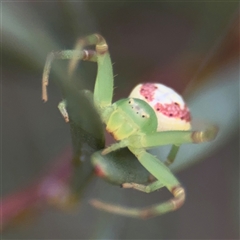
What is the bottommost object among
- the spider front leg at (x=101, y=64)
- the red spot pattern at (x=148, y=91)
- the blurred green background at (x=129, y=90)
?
the blurred green background at (x=129, y=90)

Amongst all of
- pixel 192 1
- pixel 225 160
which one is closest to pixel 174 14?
pixel 192 1

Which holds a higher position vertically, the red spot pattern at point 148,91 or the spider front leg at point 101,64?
the spider front leg at point 101,64

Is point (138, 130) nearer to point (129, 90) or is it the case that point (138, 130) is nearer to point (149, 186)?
point (149, 186)

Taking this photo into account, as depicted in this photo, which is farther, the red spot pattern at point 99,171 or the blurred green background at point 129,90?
the blurred green background at point 129,90

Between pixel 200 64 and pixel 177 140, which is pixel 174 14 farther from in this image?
pixel 177 140

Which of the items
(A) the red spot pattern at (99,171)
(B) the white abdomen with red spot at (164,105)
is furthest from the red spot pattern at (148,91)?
(A) the red spot pattern at (99,171)

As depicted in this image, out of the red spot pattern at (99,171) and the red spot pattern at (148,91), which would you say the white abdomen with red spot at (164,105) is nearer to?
the red spot pattern at (148,91)

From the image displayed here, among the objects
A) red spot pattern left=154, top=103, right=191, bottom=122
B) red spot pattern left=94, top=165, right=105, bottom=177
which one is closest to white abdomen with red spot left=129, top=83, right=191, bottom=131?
red spot pattern left=154, top=103, right=191, bottom=122
